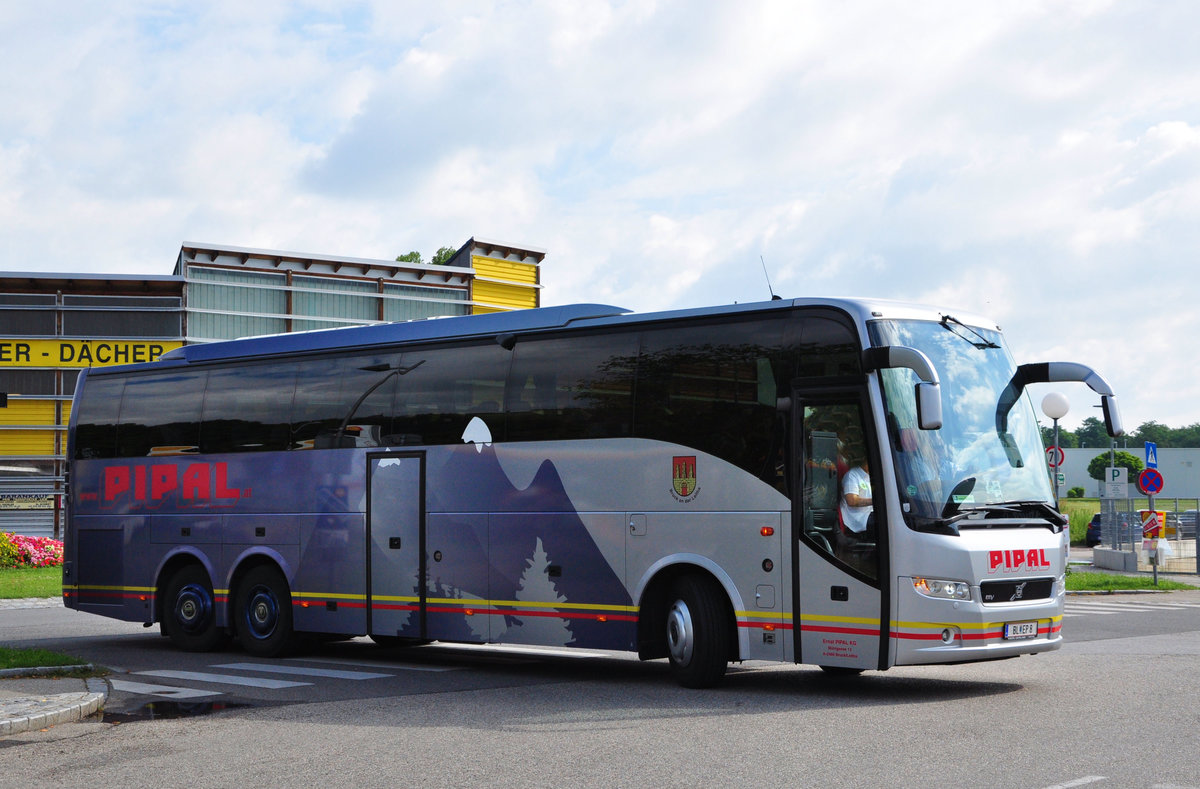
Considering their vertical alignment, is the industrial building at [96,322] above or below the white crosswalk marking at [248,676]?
above

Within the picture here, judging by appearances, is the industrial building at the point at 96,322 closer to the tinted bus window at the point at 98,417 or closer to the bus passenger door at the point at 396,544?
the tinted bus window at the point at 98,417

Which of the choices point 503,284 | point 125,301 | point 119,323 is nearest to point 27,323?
point 119,323

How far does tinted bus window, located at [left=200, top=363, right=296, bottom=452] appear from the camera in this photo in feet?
52.7

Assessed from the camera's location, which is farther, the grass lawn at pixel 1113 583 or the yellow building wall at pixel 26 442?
the yellow building wall at pixel 26 442

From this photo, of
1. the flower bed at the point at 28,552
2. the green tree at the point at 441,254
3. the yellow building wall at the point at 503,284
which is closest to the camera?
the flower bed at the point at 28,552

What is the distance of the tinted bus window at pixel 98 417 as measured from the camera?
17.9 m

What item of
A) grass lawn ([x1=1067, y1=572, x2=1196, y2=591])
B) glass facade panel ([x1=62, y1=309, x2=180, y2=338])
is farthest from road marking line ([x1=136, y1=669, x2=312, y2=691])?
glass facade panel ([x1=62, y1=309, x2=180, y2=338])

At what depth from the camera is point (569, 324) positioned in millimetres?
13727

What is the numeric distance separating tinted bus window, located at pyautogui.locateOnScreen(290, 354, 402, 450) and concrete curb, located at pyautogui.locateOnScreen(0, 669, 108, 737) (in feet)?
14.5

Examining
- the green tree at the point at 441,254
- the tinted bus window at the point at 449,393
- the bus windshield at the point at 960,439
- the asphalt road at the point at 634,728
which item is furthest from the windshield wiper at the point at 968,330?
the green tree at the point at 441,254

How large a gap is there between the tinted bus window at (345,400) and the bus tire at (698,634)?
4.44m

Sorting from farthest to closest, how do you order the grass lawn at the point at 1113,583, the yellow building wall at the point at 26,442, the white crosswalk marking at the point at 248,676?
1. the yellow building wall at the point at 26,442
2. the grass lawn at the point at 1113,583
3. the white crosswalk marking at the point at 248,676

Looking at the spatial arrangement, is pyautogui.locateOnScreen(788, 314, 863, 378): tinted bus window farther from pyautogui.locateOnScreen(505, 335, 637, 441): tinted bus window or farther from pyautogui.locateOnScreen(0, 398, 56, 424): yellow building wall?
pyautogui.locateOnScreen(0, 398, 56, 424): yellow building wall

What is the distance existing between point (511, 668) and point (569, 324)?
4.03m
